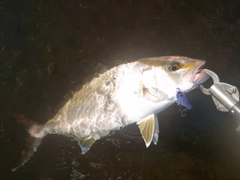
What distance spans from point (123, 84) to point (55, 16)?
78.2 inches

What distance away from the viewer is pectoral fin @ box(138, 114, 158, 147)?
2120mm

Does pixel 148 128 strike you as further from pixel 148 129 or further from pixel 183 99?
pixel 183 99

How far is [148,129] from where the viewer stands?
2.16m

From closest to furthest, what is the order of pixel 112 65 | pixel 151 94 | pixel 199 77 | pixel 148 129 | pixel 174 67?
pixel 199 77 < pixel 174 67 < pixel 151 94 < pixel 148 129 < pixel 112 65

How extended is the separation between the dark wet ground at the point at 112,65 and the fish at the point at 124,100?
61cm

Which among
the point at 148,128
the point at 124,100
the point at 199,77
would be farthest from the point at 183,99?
the point at 124,100

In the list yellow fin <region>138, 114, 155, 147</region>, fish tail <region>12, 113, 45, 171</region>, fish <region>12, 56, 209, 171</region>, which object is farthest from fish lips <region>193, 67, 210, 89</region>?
fish tail <region>12, 113, 45, 171</region>

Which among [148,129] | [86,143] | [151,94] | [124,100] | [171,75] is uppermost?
→ [171,75]

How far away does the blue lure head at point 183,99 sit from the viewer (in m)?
1.81

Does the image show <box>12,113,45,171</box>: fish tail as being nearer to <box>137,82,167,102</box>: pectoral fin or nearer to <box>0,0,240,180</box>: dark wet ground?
<box>0,0,240,180</box>: dark wet ground

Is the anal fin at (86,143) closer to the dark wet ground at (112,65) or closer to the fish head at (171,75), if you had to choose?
the dark wet ground at (112,65)

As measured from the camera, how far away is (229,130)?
3.03 metres

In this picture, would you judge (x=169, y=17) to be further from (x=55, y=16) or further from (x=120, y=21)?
(x=55, y=16)

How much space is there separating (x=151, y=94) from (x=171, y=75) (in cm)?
31
